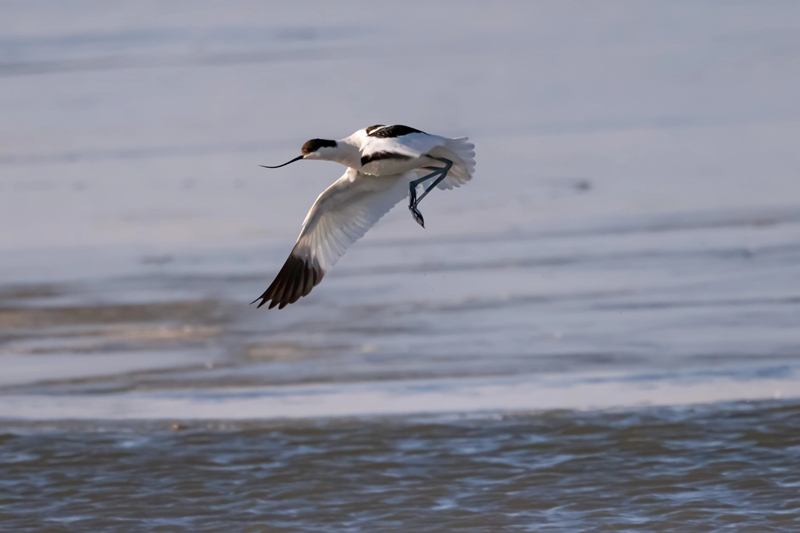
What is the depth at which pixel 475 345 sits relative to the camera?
26.5 feet

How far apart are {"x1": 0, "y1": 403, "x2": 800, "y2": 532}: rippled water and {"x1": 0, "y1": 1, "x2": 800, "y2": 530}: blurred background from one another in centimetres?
21

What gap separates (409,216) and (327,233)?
350 centimetres

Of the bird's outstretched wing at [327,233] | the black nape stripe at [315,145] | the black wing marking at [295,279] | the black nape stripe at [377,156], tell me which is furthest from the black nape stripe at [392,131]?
the black wing marking at [295,279]

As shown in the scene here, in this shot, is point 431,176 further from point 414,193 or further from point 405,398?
point 405,398

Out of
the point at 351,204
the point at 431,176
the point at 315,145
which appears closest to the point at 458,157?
the point at 431,176

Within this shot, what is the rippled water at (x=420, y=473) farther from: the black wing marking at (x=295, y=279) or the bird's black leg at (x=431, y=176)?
the bird's black leg at (x=431, y=176)

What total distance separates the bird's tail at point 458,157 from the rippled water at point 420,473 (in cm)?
132

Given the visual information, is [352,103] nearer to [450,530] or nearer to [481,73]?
[481,73]

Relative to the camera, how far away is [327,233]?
6.97 metres

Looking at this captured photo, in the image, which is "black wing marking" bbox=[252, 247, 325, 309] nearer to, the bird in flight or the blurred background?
the bird in flight

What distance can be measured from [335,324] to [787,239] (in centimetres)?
316

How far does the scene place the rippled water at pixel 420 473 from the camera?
6352mm

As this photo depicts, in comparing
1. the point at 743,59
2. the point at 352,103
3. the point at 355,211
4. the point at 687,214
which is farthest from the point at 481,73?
the point at 355,211

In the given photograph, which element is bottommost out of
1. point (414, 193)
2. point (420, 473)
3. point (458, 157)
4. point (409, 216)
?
point (420, 473)
